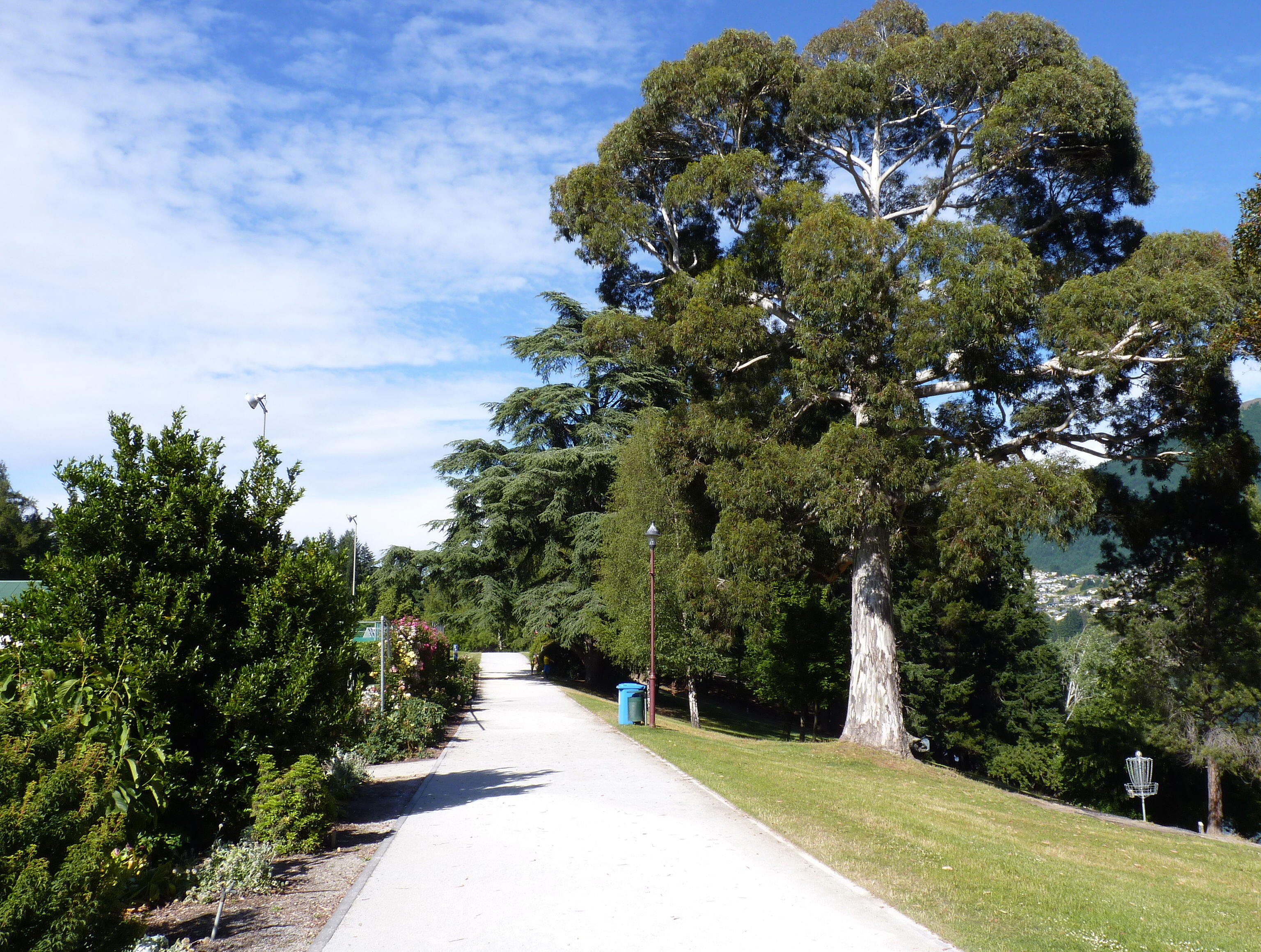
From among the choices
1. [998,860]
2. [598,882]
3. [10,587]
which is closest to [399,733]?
[598,882]

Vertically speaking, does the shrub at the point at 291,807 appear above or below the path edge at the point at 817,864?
above

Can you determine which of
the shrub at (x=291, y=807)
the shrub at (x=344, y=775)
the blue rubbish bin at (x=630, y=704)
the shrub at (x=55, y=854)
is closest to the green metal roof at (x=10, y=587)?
the blue rubbish bin at (x=630, y=704)

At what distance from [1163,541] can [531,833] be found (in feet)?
55.9

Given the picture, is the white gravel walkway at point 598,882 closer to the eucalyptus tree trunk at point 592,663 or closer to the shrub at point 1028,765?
the eucalyptus tree trunk at point 592,663

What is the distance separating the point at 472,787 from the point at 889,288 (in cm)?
1113

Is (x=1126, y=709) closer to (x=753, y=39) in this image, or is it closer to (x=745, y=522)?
(x=745, y=522)

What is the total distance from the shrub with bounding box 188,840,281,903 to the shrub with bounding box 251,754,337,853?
0.48 meters

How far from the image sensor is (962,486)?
15172mm

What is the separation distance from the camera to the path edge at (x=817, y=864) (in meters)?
5.34

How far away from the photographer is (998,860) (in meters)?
7.64

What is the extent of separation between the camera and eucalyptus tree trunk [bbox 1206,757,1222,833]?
24.2 m

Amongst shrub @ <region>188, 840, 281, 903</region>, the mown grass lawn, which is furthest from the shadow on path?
shrub @ <region>188, 840, 281, 903</region>

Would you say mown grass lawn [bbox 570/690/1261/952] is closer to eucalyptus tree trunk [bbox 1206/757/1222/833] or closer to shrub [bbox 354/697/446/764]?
shrub [bbox 354/697/446/764]

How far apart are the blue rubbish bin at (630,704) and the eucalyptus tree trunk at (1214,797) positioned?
57.0 ft
